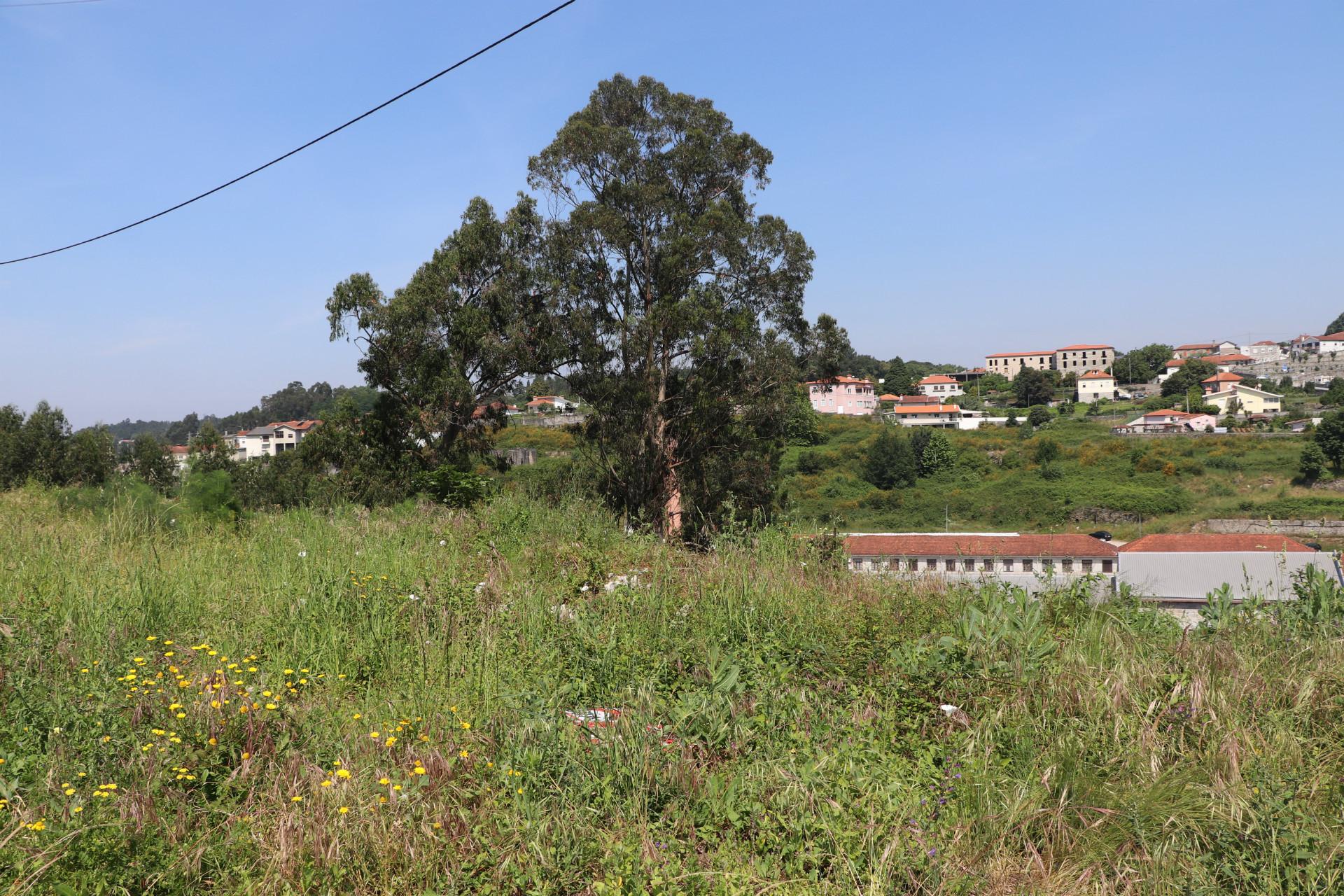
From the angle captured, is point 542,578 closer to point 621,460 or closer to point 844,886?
point 844,886

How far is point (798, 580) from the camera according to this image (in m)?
4.72

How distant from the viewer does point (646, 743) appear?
259cm

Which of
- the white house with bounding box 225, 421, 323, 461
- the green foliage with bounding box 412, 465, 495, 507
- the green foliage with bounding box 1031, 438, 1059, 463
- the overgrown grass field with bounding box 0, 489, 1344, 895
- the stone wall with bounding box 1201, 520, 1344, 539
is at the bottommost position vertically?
the stone wall with bounding box 1201, 520, 1344, 539

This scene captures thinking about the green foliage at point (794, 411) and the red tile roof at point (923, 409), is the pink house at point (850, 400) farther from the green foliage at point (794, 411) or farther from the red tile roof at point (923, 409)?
the green foliage at point (794, 411)

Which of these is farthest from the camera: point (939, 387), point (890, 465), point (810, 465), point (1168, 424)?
point (939, 387)

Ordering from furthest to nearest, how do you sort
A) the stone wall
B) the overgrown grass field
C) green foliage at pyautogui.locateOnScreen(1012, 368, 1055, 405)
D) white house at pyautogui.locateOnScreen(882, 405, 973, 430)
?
green foliage at pyautogui.locateOnScreen(1012, 368, 1055, 405) < white house at pyautogui.locateOnScreen(882, 405, 973, 430) < the stone wall < the overgrown grass field

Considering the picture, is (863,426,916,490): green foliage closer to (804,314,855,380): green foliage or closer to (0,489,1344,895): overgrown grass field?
(804,314,855,380): green foliage

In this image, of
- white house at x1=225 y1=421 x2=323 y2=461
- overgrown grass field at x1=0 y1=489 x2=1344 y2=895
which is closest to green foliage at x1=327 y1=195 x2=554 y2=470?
overgrown grass field at x1=0 y1=489 x2=1344 y2=895

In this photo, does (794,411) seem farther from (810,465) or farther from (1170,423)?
(1170,423)

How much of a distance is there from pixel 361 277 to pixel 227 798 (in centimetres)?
1607

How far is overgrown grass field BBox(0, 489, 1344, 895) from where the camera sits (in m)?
2.20

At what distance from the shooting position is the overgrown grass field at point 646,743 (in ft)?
7.20


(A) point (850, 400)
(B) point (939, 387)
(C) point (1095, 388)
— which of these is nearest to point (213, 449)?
(A) point (850, 400)

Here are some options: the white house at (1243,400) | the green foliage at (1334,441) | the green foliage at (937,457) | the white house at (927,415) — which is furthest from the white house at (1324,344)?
the green foliage at (937,457)
